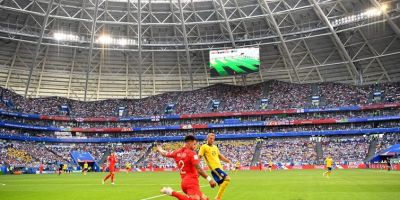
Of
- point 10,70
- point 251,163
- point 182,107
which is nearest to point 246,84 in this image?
point 182,107

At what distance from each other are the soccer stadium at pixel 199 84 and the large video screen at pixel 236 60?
17 cm

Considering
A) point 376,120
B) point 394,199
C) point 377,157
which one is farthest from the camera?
point 376,120

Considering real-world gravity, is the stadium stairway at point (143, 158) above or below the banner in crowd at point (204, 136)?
below

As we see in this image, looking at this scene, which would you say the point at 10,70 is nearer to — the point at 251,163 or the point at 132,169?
the point at 132,169

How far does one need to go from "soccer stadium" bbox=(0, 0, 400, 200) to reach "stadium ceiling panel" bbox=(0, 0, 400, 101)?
9.6 inches

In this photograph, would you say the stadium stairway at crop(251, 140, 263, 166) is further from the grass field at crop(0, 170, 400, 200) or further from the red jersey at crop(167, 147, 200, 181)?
the red jersey at crop(167, 147, 200, 181)

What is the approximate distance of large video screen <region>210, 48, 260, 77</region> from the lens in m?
65.7

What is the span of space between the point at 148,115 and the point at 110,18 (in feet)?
75.4

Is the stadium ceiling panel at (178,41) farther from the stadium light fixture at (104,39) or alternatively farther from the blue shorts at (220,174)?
the blue shorts at (220,174)

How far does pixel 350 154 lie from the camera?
64.0 m

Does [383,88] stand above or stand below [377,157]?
above

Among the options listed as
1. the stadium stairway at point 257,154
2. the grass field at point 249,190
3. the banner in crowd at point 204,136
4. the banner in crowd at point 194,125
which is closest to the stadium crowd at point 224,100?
the banner in crowd at point 194,125

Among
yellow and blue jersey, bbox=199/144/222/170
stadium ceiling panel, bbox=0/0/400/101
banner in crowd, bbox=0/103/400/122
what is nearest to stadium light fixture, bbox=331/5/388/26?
stadium ceiling panel, bbox=0/0/400/101

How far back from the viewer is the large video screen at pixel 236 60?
65688mm
